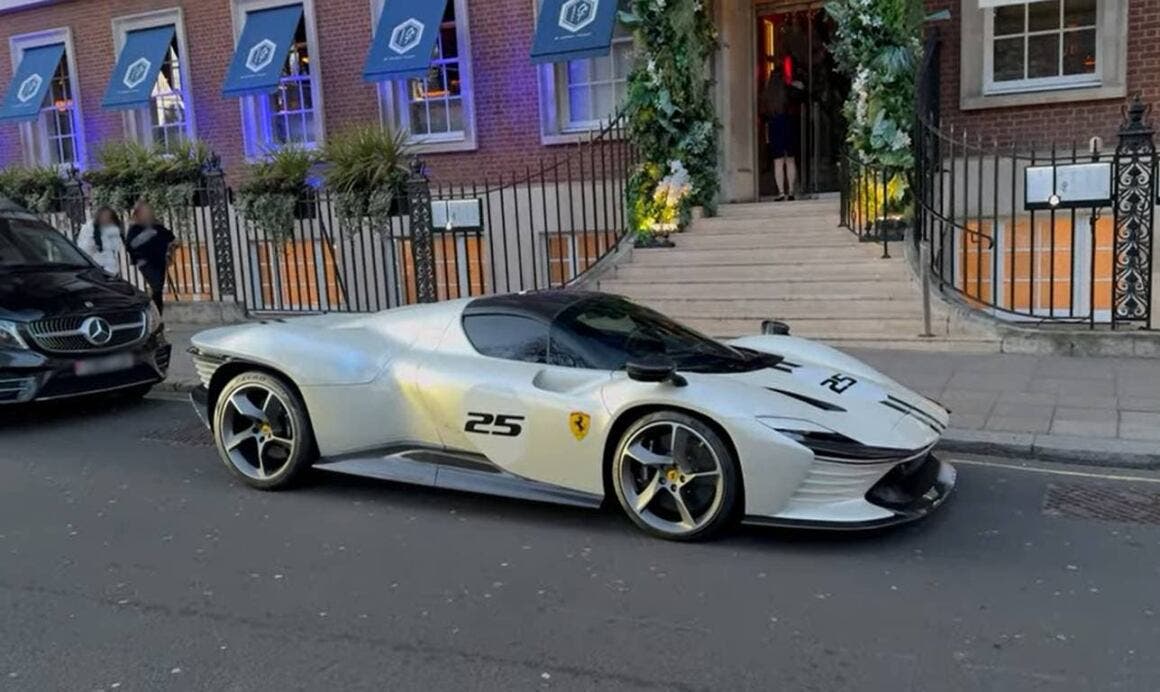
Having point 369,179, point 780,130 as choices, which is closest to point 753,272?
point 780,130

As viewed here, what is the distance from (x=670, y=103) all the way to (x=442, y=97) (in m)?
4.70

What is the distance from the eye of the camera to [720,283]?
11125 millimetres

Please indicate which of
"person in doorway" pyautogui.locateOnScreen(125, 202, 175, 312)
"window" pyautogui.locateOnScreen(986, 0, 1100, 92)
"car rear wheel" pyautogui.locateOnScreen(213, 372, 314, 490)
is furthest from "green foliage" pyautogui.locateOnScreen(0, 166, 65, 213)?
"window" pyautogui.locateOnScreen(986, 0, 1100, 92)

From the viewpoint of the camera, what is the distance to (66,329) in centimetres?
827

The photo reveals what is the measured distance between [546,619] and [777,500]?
1.28 m

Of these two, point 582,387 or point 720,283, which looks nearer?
point 582,387

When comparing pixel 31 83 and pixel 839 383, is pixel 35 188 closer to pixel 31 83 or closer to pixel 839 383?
pixel 31 83

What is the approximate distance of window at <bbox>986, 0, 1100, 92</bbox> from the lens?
1152 cm

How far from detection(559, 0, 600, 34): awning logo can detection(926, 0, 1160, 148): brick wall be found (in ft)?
13.7

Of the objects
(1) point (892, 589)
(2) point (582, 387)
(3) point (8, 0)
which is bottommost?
(1) point (892, 589)

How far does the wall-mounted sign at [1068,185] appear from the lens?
9.19 m

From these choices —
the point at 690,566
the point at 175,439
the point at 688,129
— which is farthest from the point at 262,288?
the point at 690,566

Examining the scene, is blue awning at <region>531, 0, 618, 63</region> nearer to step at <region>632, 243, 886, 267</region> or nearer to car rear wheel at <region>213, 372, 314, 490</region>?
step at <region>632, 243, 886, 267</region>

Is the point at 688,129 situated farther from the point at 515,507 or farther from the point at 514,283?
the point at 515,507
